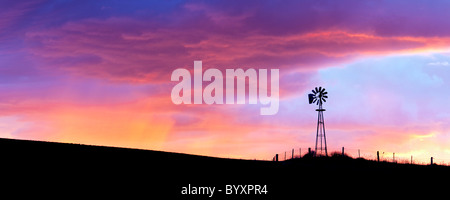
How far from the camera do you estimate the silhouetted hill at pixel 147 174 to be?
59.8 ft

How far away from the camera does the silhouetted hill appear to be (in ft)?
59.8

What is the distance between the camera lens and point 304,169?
87.5 feet

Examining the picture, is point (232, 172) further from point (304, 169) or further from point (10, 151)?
point (10, 151)

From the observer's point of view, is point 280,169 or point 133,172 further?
point 280,169

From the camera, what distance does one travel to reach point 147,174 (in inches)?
822

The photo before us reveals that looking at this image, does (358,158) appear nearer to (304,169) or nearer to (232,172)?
(304,169)

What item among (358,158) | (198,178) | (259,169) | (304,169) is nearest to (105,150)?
(198,178)
